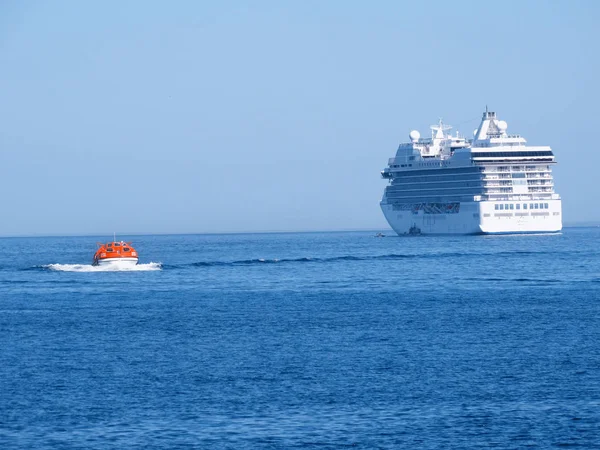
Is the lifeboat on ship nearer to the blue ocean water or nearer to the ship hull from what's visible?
the ship hull

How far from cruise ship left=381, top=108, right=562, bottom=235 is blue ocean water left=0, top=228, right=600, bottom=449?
3073 inches

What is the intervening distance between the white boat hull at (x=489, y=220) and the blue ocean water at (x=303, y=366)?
75470mm

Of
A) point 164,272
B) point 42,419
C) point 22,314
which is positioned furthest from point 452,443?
point 164,272

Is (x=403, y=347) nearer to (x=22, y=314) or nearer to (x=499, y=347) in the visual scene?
(x=499, y=347)

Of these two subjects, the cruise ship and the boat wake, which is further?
the cruise ship

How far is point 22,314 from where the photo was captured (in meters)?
55.2

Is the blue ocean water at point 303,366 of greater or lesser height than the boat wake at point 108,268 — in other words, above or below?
below

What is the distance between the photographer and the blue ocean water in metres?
27.1

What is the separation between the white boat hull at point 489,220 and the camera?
146625 millimetres

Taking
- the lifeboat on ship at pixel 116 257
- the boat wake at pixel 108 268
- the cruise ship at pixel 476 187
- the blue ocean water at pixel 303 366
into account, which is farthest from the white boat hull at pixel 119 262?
the cruise ship at pixel 476 187

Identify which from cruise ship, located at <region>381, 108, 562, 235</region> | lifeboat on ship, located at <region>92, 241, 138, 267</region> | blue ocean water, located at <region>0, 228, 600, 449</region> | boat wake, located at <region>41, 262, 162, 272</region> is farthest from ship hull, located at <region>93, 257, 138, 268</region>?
cruise ship, located at <region>381, 108, 562, 235</region>

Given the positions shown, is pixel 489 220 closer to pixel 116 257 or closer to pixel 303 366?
pixel 116 257

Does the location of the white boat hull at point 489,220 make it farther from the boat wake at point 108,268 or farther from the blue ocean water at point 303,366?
the blue ocean water at point 303,366

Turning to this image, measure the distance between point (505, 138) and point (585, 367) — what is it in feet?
421
